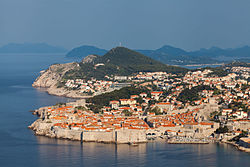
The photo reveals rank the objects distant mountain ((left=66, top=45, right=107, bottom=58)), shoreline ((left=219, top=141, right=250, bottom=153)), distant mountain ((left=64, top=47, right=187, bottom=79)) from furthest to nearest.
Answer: distant mountain ((left=66, top=45, right=107, bottom=58))
distant mountain ((left=64, top=47, right=187, bottom=79))
shoreline ((left=219, top=141, right=250, bottom=153))

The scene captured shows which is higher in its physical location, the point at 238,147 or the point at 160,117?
the point at 160,117

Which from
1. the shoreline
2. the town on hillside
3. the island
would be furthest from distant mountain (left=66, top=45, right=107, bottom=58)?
the shoreline

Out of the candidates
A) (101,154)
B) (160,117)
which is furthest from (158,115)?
(101,154)

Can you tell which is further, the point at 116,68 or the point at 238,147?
the point at 116,68

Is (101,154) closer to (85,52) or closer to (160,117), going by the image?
(160,117)

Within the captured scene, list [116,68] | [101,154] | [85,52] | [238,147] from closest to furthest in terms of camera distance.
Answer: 1. [101,154]
2. [238,147]
3. [116,68]
4. [85,52]

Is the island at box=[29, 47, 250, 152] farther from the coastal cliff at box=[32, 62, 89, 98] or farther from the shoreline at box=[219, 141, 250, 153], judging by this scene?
the coastal cliff at box=[32, 62, 89, 98]

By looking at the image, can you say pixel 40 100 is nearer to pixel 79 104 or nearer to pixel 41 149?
pixel 79 104

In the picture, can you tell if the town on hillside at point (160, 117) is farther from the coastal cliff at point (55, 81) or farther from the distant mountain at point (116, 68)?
the distant mountain at point (116, 68)
